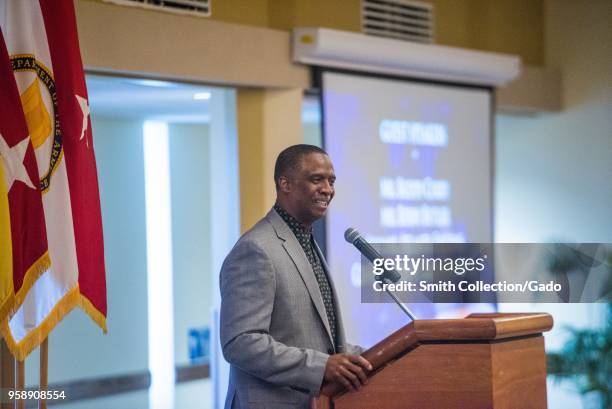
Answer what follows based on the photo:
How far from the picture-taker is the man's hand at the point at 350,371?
225 cm

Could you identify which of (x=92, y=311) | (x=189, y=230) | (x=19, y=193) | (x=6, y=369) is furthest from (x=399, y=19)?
(x=189, y=230)

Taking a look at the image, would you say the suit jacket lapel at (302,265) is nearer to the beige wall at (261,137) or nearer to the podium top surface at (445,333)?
the podium top surface at (445,333)

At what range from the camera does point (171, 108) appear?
26.6 feet

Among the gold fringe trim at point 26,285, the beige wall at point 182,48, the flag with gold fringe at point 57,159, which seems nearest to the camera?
the gold fringe trim at point 26,285

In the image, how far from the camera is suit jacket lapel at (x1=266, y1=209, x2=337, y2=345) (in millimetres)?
2637

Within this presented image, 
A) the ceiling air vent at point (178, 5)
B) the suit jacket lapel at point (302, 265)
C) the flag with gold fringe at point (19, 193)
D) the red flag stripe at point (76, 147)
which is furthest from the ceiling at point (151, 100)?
the suit jacket lapel at point (302, 265)

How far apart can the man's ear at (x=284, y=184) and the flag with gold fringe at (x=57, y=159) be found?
4.51 ft

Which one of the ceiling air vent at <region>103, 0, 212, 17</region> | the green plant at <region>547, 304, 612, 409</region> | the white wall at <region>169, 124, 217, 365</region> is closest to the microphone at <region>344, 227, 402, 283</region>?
the ceiling air vent at <region>103, 0, 212, 17</region>

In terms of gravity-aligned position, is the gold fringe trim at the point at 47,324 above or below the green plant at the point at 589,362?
above

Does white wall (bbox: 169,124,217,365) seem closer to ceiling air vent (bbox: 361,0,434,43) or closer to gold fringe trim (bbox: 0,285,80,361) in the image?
ceiling air vent (bbox: 361,0,434,43)

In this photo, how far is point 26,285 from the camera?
142 inches

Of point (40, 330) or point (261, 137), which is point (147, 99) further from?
point (40, 330)

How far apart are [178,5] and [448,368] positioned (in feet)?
12.7

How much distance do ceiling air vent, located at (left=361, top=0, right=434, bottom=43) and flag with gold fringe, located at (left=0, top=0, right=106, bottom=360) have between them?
311 cm
